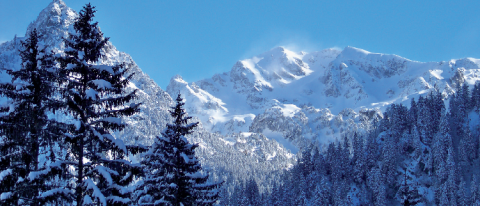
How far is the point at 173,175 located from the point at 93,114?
7.75 m

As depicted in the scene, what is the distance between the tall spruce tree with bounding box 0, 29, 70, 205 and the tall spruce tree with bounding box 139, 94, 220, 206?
664 cm

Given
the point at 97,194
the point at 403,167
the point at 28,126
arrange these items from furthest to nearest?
the point at 403,167
the point at 28,126
the point at 97,194

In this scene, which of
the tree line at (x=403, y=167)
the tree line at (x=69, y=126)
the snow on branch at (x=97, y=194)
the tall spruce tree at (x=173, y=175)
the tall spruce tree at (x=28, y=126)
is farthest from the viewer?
the tree line at (x=403, y=167)

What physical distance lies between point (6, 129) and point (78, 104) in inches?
135

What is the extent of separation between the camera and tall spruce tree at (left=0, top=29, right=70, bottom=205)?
47.5 ft

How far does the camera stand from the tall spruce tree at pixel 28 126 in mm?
14469

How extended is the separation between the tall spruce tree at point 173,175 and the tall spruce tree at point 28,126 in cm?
664

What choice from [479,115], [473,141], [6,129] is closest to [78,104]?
[6,129]

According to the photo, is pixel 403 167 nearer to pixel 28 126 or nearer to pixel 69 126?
pixel 69 126

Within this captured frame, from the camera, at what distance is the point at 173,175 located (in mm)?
20922

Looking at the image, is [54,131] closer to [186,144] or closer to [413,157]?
[186,144]

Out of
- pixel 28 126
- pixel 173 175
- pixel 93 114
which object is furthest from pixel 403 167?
pixel 28 126

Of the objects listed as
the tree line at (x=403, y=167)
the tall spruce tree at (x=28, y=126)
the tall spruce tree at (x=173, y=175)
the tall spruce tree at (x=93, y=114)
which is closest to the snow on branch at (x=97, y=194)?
the tall spruce tree at (x=93, y=114)

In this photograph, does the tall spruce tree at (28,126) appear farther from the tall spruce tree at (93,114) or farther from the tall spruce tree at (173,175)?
the tall spruce tree at (173,175)
